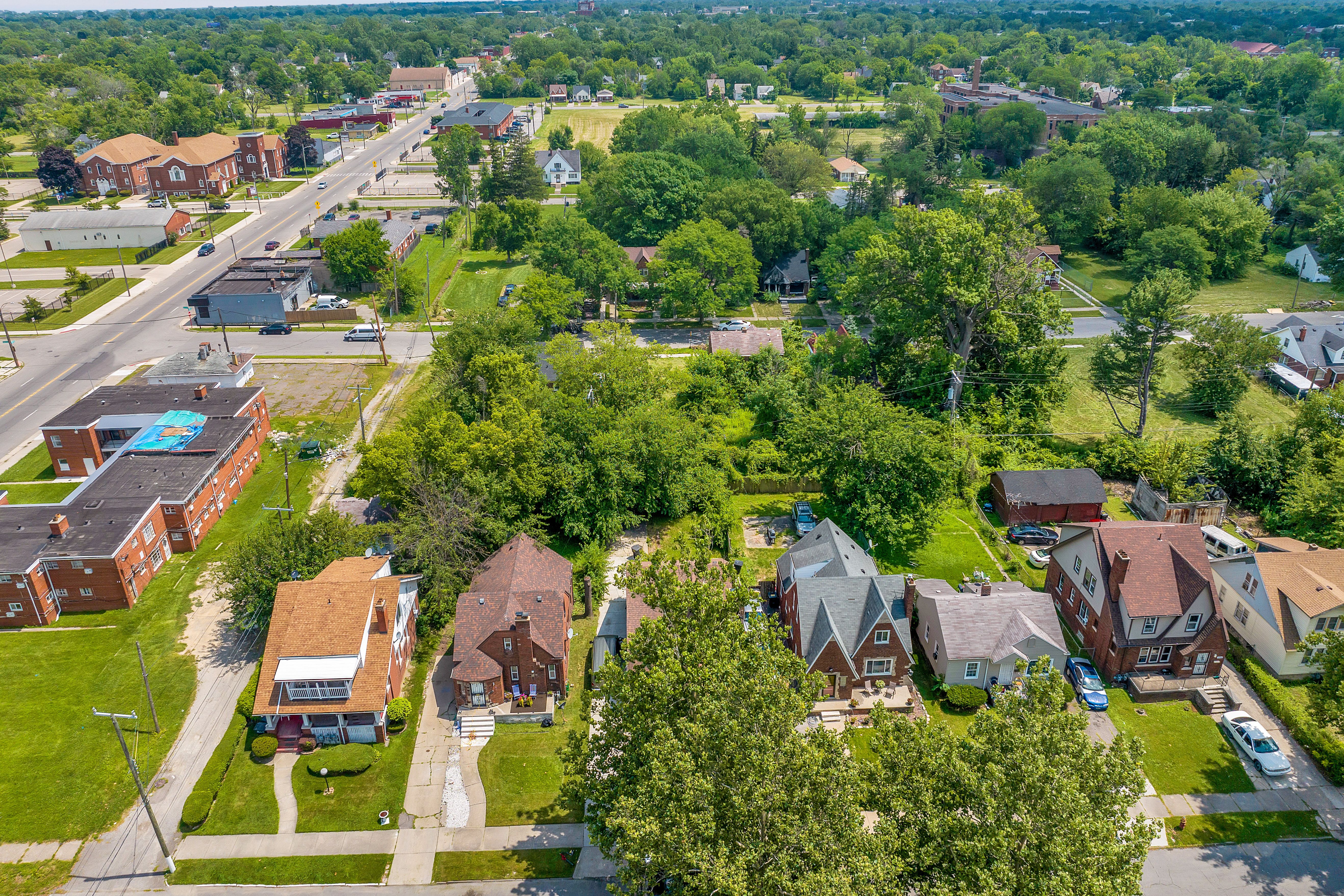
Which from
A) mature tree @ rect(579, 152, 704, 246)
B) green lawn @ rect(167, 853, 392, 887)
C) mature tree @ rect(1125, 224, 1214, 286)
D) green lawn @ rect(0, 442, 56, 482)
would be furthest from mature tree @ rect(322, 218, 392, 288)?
mature tree @ rect(1125, 224, 1214, 286)

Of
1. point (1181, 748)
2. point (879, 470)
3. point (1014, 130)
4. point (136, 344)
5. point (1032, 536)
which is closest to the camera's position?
point (1181, 748)

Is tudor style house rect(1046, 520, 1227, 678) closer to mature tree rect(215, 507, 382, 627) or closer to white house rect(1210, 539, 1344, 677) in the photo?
white house rect(1210, 539, 1344, 677)

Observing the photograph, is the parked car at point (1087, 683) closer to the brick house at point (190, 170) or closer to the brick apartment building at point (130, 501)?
the brick apartment building at point (130, 501)

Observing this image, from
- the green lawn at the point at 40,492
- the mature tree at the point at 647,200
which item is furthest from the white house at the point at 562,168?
the green lawn at the point at 40,492

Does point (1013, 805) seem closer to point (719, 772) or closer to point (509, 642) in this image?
point (719, 772)

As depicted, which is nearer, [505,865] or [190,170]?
[505,865]

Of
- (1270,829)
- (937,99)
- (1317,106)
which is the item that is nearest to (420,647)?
(1270,829)

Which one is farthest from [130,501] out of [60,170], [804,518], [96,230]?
[60,170]
